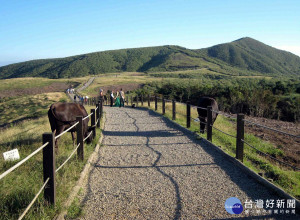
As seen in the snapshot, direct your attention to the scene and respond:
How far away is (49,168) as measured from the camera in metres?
4.19

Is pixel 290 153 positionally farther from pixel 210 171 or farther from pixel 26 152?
pixel 26 152

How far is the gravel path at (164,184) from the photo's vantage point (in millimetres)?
4293

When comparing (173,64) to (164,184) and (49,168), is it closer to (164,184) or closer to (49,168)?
(164,184)

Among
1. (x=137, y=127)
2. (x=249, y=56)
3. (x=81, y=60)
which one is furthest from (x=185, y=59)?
(x=137, y=127)

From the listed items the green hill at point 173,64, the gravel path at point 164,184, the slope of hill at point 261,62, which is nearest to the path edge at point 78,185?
the gravel path at point 164,184

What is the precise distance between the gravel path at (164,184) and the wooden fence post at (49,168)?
59 centimetres

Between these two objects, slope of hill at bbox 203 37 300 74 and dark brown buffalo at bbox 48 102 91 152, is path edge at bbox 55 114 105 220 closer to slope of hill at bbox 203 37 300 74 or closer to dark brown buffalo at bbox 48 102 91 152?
dark brown buffalo at bbox 48 102 91 152

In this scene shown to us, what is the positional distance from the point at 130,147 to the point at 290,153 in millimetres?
6674

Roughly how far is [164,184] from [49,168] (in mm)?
2276

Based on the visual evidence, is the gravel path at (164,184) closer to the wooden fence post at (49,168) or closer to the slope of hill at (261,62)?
the wooden fence post at (49,168)

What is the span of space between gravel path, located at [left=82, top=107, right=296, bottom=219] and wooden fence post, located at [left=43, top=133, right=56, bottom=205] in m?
0.59

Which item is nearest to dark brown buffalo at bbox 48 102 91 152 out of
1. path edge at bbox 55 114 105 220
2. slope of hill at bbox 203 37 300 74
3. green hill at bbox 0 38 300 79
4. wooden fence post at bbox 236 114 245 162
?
path edge at bbox 55 114 105 220

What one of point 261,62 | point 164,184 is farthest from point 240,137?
point 261,62

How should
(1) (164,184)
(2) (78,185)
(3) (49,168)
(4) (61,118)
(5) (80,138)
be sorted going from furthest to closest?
(4) (61,118), (5) (80,138), (1) (164,184), (2) (78,185), (3) (49,168)
